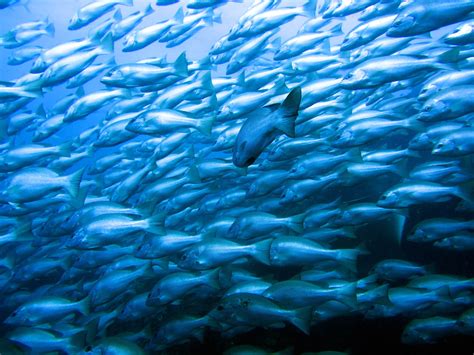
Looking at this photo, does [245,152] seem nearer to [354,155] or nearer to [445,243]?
[354,155]

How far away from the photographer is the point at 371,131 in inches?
187

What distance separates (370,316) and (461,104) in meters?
2.82

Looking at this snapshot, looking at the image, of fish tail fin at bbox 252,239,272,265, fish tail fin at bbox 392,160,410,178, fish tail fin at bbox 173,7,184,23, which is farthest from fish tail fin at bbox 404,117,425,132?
fish tail fin at bbox 173,7,184,23

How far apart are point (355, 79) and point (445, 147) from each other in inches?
56.5

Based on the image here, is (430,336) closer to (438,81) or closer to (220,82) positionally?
(438,81)

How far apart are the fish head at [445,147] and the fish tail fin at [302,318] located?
→ 266 cm

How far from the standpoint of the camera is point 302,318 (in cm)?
359

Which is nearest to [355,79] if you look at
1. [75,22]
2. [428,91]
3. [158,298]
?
[428,91]

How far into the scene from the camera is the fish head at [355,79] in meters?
4.46

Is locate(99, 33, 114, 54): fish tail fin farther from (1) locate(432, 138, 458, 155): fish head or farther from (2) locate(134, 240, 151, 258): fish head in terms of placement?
(1) locate(432, 138, 458, 155): fish head

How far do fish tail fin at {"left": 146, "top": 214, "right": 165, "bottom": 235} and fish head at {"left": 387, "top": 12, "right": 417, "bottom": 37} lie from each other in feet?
12.1

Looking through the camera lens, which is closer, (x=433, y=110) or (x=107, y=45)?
(x=433, y=110)

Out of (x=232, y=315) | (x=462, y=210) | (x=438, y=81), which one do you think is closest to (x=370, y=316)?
(x=232, y=315)

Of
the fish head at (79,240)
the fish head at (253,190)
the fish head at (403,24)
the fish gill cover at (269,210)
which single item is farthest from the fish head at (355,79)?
the fish head at (79,240)
